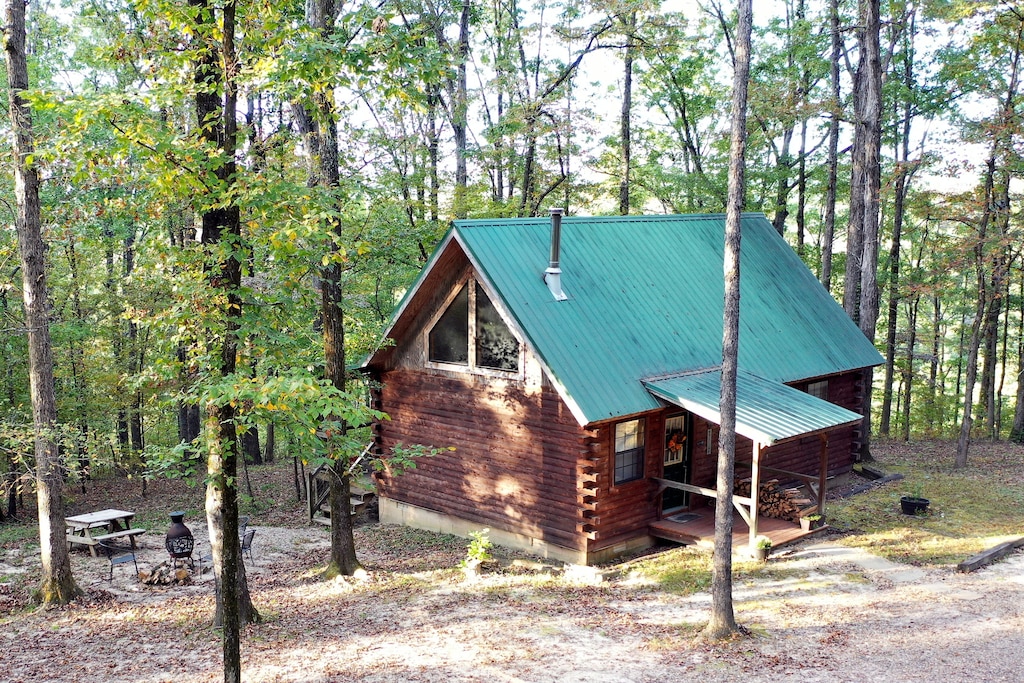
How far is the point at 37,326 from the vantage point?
42.2ft

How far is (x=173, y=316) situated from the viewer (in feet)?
27.7

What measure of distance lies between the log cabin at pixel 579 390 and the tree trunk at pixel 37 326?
18.8ft

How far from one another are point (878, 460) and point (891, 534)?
7944 millimetres

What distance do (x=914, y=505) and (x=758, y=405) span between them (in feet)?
15.5

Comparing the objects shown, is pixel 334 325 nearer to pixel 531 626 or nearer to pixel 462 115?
pixel 531 626

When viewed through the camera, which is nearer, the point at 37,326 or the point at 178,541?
the point at 37,326

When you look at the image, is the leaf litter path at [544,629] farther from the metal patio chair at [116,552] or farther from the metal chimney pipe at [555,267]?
the metal chimney pipe at [555,267]

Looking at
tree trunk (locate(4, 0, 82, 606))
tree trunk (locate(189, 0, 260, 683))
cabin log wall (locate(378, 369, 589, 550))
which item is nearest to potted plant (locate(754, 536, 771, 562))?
cabin log wall (locate(378, 369, 589, 550))

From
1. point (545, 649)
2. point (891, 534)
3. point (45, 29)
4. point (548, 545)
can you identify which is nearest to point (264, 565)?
point (548, 545)

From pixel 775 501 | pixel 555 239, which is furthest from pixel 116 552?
pixel 775 501

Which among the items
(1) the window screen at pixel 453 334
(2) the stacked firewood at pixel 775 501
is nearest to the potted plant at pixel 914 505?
(2) the stacked firewood at pixel 775 501

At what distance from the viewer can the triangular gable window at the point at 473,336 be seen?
15.7m

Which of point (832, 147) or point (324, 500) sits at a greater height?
point (832, 147)

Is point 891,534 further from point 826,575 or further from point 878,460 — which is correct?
point 878,460
